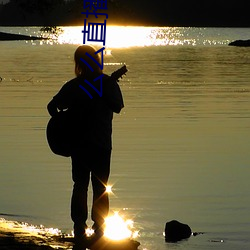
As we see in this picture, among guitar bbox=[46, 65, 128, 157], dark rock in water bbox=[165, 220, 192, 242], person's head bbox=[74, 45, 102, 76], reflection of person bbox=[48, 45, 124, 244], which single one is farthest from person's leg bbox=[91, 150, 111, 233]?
dark rock in water bbox=[165, 220, 192, 242]

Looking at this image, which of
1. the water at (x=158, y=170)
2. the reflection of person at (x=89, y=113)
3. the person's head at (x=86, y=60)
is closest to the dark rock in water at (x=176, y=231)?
the water at (x=158, y=170)

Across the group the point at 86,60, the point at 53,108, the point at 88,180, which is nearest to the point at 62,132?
the point at 53,108

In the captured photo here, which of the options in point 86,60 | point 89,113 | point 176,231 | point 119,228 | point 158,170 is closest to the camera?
point 86,60

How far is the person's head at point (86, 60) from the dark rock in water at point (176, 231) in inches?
148

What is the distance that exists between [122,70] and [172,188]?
772 centimetres

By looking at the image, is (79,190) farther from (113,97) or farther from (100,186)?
(113,97)

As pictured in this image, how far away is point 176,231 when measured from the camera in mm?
13602

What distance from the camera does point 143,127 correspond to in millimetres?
28984

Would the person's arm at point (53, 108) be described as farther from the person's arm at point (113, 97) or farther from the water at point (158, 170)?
the water at point (158, 170)

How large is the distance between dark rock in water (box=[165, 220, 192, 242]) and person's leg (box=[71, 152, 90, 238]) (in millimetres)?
2860

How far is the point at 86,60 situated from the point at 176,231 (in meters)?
4.04

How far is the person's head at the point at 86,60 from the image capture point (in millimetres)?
10203

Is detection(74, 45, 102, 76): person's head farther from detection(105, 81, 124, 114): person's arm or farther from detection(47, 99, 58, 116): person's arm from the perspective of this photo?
detection(47, 99, 58, 116): person's arm

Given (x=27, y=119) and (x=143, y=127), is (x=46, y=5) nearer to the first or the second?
(x=143, y=127)
